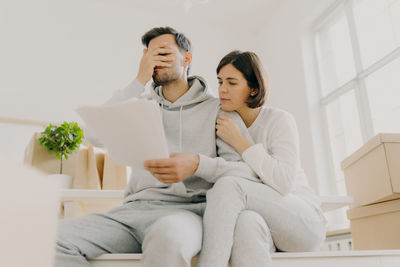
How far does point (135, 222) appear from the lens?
1.03m

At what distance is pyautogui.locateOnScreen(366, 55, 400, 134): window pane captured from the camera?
8.06 ft

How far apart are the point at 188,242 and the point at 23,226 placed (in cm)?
64

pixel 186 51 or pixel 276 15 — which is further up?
pixel 276 15

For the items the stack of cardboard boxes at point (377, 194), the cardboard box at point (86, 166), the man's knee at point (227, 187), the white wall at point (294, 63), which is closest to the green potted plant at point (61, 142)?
the cardboard box at point (86, 166)

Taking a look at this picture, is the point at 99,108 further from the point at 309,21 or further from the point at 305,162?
the point at 309,21

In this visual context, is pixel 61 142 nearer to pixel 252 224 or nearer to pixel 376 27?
pixel 252 224

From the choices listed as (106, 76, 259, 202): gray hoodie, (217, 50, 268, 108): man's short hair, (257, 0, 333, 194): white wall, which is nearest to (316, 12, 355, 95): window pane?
(257, 0, 333, 194): white wall

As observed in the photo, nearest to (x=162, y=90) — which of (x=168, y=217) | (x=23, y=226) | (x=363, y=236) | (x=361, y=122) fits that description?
(x=168, y=217)

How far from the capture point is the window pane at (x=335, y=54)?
2.97 metres

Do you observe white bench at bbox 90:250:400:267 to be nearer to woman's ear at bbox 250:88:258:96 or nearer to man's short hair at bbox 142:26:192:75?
woman's ear at bbox 250:88:258:96

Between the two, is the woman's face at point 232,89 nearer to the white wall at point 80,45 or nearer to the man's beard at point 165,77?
the man's beard at point 165,77

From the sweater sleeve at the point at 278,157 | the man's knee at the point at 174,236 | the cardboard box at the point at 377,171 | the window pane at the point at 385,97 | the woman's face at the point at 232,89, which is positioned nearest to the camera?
the man's knee at the point at 174,236

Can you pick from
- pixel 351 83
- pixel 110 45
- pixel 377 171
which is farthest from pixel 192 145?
pixel 110 45

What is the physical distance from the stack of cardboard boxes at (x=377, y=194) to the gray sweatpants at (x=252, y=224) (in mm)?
565
